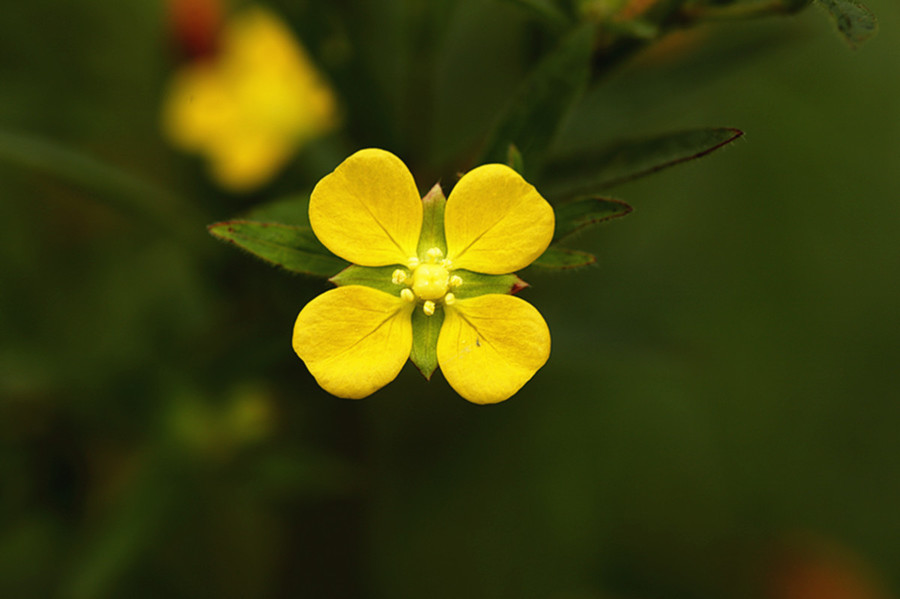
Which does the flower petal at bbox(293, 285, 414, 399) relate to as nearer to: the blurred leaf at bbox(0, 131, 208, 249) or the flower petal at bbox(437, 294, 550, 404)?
the flower petal at bbox(437, 294, 550, 404)

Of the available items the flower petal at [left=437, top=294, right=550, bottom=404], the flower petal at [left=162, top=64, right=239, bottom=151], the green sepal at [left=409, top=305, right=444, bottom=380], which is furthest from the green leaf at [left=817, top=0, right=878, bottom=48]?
the flower petal at [left=162, top=64, right=239, bottom=151]

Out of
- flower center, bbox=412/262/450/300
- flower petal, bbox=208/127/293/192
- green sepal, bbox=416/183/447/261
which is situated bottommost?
flower petal, bbox=208/127/293/192

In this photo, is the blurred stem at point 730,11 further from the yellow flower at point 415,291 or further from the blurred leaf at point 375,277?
the blurred leaf at point 375,277

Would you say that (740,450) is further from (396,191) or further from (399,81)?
(396,191)

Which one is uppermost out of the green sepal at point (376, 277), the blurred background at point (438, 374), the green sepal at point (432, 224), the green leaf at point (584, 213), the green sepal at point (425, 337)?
the green leaf at point (584, 213)

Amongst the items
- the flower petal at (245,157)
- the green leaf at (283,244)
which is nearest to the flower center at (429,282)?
the green leaf at (283,244)

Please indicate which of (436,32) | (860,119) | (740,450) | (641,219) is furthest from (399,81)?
(860,119)
